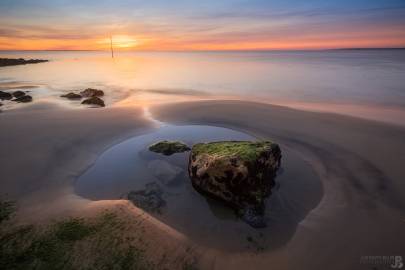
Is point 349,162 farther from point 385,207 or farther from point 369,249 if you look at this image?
point 369,249

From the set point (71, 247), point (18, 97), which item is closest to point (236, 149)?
point (71, 247)

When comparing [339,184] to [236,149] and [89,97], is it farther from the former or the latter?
[89,97]

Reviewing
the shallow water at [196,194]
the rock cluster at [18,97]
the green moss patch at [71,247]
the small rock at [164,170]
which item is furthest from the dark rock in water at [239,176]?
the rock cluster at [18,97]

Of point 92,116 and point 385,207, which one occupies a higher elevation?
point 92,116

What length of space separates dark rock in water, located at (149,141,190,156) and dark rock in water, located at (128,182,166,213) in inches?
81.1

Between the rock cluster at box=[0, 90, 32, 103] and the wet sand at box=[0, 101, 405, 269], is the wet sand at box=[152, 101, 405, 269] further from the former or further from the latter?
the rock cluster at box=[0, 90, 32, 103]

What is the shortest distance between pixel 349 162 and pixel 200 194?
5.25 meters

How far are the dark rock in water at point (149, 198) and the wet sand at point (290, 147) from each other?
11.6 inches

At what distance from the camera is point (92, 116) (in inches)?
544

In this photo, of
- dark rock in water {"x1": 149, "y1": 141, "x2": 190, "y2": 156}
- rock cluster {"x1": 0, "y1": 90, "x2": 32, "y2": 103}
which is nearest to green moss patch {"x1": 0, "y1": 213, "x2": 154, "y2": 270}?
dark rock in water {"x1": 149, "y1": 141, "x2": 190, "y2": 156}

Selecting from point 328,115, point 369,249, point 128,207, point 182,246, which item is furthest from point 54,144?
point 328,115

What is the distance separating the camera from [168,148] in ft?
30.2

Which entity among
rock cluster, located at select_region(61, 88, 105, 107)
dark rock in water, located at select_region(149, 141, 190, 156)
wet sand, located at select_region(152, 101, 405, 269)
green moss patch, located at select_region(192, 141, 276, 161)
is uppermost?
rock cluster, located at select_region(61, 88, 105, 107)

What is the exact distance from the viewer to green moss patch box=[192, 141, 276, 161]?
A: 625 centimetres
